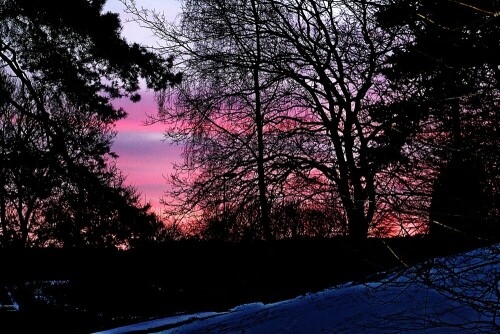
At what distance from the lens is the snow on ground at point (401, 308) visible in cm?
457

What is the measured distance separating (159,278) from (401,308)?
12.7m

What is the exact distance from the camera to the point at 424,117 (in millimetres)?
7715

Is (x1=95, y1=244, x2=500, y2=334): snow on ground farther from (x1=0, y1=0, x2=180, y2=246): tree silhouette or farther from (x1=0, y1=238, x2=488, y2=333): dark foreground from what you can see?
(x1=0, y1=238, x2=488, y2=333): dark foreground

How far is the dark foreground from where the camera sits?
14766 millimetres

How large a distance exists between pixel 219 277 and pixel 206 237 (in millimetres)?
1424

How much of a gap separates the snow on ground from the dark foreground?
25.4 feet

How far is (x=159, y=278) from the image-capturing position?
659 inches

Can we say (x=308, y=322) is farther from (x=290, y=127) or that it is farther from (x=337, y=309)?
(x=290, y=127)

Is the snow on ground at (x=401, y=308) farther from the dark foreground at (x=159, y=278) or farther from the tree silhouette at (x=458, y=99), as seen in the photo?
the dark foreground at (x=159, y=278)

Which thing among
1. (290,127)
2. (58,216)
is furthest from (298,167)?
(58,216)

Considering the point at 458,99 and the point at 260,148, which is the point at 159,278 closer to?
the point at 260,148

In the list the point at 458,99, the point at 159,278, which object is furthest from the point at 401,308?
the point at 159,278

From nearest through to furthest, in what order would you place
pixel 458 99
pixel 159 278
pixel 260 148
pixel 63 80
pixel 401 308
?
pixel 401 308 → pixel 458 99 → pixel 63 80 → pixel 260 148 → pixel 159 278

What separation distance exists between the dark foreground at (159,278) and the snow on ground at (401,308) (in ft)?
25.4
